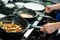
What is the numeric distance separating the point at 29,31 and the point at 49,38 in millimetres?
223

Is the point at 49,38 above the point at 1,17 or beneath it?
beneath

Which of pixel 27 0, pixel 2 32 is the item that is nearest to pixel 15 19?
pixel 2 32

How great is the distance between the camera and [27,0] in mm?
1843

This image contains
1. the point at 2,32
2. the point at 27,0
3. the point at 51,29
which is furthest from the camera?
the point at 27,0

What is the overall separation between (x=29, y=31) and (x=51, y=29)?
174 millimetres

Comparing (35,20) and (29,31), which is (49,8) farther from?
(29,31)

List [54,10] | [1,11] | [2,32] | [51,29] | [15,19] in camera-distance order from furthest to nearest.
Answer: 1. [54,10]
2. [1,11]
3. [15,19]
4. [51,29]
5. [2,32]

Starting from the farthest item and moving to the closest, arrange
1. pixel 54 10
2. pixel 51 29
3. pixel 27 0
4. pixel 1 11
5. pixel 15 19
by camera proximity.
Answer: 1. pixel 27 0
2. pixel 54 10
3. pixel 1 11
4. pixel 15 19
5. pixel 51 29

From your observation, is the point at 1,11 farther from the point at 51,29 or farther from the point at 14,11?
the point at 51,29

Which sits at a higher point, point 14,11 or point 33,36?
point 14,11

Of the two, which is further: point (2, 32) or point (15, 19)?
point (15, 19)

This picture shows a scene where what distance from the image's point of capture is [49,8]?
59.8 inches

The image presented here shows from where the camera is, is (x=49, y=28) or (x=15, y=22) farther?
(x=15, y=22)

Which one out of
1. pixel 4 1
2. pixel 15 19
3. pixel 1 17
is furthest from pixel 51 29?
pixel 4 1
